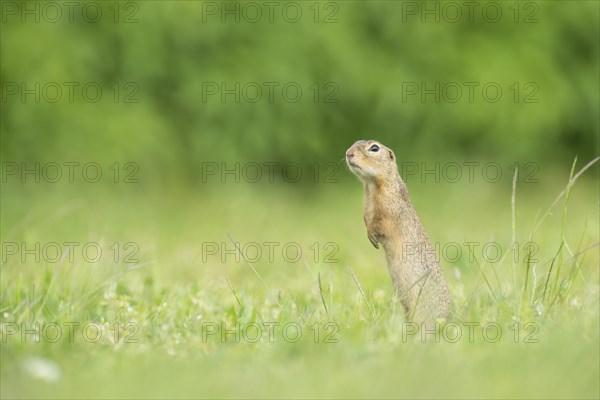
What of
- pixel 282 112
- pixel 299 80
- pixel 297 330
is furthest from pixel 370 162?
pixel 282 112

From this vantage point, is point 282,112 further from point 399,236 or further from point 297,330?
point 297,330

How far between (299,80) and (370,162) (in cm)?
586

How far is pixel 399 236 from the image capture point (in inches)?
182

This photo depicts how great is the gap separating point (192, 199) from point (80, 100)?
4.54 ft

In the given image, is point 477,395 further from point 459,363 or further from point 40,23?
point 40,23

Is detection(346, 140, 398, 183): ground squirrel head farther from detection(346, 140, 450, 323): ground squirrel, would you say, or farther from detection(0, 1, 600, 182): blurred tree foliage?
detection(0, 1, 600, 182): blurred tree foliage

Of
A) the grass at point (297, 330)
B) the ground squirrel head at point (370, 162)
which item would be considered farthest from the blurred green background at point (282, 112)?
the ground squirrel head at point (370, 162)

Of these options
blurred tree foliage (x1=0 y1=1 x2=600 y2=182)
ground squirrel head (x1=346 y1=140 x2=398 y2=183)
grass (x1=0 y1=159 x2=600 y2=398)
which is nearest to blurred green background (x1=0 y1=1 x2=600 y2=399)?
blurred tree foliage (x1=0 y1=1 x2=600 y2=182)

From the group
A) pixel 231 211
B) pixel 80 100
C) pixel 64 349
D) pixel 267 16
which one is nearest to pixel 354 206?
pixel 231 211

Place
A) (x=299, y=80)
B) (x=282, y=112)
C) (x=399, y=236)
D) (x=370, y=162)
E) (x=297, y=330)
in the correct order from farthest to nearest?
(x=282, y=112)
(x=299, y=80)
(x=370, y=162)
(x=399, y=236)
(x=297, y=330)

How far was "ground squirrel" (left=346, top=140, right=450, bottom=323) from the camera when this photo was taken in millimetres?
4449

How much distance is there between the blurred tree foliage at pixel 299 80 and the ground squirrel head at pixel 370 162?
5.62 metres

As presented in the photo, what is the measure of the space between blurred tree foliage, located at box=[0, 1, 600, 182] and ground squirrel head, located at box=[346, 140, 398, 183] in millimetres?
5618

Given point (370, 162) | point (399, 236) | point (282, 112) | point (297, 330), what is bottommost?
point (282, 112)
